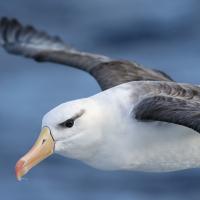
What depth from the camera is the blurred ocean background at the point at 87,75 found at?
2103 cm

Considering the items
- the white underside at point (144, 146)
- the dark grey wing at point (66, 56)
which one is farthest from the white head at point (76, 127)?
the dark grey wing at point (66, 56)

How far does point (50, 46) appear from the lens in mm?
17516

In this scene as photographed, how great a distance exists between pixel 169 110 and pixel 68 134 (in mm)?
1089

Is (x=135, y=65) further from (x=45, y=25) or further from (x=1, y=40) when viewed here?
(x=45, y=25)

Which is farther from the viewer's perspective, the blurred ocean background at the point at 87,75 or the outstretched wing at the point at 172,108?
the blurred ocean background at the point at 87,75

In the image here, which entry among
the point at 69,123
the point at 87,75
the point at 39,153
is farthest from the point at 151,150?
the point at 87,75

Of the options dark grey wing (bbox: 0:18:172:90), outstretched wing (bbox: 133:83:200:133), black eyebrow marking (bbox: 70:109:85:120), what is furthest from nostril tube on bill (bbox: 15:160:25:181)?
dark grey wing (bbox: 0:18:172:90)

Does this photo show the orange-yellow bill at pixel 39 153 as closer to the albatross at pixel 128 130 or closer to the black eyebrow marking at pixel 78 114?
the albatross at pixel 128 130

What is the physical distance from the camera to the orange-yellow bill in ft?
43.1

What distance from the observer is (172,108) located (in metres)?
13.4

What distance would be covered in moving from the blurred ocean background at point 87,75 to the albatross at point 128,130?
22.5ft

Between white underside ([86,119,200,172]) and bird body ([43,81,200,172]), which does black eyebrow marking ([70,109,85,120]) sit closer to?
bird body ([43,81,200,172])

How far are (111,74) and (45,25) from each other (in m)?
8.46

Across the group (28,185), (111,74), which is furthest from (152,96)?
(28,185)
